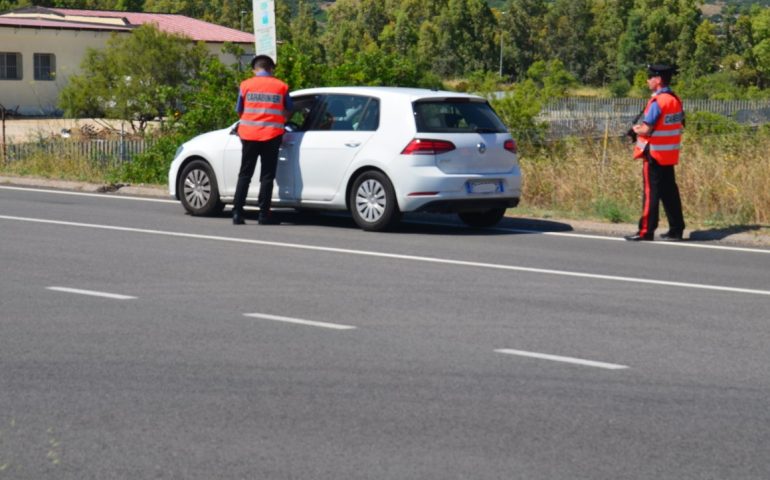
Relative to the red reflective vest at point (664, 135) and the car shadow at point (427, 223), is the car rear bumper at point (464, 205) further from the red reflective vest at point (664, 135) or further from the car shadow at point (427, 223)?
the red reflective vest at point (664, 135)

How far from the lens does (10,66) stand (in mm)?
62625

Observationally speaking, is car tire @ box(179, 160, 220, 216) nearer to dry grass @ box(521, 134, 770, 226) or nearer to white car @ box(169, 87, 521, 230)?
white car @ box(169, 87, 521, 230)

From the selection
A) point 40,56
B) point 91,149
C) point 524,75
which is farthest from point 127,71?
point 524,75

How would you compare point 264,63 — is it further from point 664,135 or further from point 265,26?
point 664,135

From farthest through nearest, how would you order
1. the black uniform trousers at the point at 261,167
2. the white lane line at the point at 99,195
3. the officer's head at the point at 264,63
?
the white lane line at the point at 99,195, the officer's head at the point at 264,63, the black uniform trousers at the point at 261,167

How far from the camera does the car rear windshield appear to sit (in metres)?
15.4

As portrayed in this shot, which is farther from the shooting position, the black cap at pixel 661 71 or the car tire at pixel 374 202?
the car tire at pixel 374 202

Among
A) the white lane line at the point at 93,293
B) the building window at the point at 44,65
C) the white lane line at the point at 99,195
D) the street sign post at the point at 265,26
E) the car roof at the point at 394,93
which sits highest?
the building window at the point at 44,65

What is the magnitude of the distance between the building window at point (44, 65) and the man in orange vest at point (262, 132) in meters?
49.5

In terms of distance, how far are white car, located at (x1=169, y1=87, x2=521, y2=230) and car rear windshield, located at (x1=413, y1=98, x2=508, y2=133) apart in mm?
11

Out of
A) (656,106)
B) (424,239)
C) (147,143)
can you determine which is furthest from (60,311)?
(147,143)

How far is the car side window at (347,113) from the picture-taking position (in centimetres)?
1568

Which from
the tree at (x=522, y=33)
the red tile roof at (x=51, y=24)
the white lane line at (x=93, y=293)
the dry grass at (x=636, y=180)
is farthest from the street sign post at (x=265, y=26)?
the tree at (x=522, y=33)

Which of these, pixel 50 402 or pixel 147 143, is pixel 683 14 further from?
pixel 50 402
